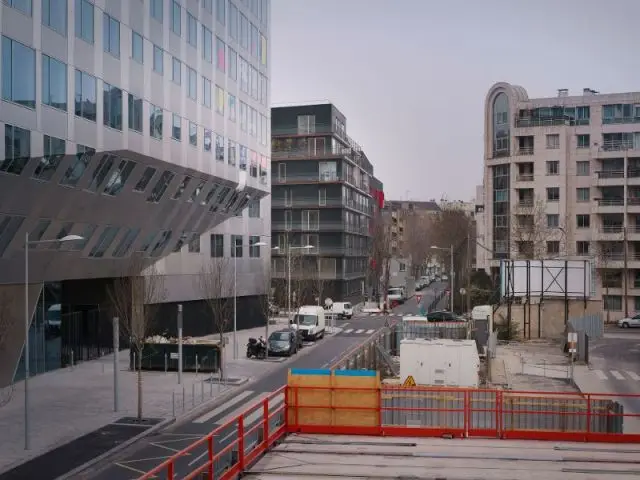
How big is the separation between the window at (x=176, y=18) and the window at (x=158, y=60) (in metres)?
2.02

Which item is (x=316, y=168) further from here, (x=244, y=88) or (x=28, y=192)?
(x=28, y=192)

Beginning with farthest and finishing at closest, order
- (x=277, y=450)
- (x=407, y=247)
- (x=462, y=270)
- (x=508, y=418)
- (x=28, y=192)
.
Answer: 1. (x=407, y=247)
2. (x=462, y=270)
3. (x=28, y=192)
4. (x=508, y=418)
5. (x=277, y=450)

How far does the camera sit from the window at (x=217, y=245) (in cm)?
5316

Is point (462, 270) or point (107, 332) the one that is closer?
point (107, 332)

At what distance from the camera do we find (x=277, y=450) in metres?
13.9

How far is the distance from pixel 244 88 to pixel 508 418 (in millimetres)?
34503

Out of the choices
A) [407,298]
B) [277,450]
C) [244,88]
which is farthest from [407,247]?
[277,450]

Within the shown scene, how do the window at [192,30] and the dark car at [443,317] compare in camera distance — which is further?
the dark car at [443,317]

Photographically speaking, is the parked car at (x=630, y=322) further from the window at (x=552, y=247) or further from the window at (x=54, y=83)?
the window at (x=54, y=83)

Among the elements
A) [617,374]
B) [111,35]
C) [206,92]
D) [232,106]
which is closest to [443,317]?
[617,374]

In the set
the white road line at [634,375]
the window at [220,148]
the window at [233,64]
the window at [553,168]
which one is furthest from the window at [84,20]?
the window at [553,168]

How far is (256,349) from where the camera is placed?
42.8 m

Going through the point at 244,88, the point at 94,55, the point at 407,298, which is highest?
the point at 244,88

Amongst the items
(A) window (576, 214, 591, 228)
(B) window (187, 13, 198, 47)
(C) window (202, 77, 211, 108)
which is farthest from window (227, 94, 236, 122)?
(A) window (576, 214, 591, 228)
